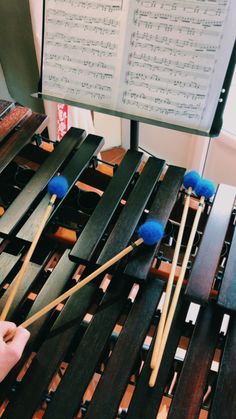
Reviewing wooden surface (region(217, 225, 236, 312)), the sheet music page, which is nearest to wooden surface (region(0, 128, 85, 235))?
the sheet music page

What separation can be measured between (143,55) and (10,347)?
102 centimetres

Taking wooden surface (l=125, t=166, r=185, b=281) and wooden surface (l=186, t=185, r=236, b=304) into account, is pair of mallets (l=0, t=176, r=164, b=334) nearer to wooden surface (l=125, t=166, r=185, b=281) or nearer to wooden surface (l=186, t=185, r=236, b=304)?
wooden surface (l=125, t=166, r=185, b=281)

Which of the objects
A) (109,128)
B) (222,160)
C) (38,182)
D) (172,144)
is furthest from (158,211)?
(109,128)

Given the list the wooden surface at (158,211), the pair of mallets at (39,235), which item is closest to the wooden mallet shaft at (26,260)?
the pair of mallets at (39,235)

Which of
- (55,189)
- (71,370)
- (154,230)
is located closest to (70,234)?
(55,189)

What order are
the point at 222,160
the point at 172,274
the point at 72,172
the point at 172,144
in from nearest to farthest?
the point at 172,274
the point at 72,172
the point at 222,160
the point at 172,144

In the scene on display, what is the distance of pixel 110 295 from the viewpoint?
3.17 ft

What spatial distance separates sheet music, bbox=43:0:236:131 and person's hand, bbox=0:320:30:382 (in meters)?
0.88

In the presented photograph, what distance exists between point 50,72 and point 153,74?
1.34ft

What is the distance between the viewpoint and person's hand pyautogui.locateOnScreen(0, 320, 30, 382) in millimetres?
756

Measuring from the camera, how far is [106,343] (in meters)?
0.90

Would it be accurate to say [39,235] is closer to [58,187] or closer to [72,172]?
[58,187]

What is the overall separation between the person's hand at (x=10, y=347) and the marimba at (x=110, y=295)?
0.30ft

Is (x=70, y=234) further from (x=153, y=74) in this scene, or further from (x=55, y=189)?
(x=153, y=74)
